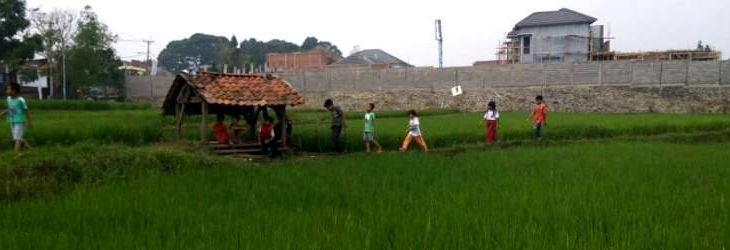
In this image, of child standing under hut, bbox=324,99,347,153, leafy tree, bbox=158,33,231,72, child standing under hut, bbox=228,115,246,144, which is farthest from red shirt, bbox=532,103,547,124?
leafy tree, bbox=158,33,231,72

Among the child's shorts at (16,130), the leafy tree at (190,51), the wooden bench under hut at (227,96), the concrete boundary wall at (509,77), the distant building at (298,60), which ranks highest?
the leafy tree at (190,51)

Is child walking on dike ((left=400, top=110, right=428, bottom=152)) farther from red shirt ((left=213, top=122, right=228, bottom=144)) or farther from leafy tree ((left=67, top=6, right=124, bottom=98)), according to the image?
leafy tree ((left=67, top=6, right=124, bottom=98))

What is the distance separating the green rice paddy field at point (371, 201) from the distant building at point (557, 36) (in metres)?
32.9

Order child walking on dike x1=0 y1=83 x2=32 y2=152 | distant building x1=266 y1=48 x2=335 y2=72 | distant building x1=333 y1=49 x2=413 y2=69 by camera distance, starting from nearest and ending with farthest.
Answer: child walking on dike x1=0 y1=83 x2=32 y2=152, distant building x1=333 y1=49 x2=413 y2=69, distant building x1=266 y1=48 x2=335 y2=72

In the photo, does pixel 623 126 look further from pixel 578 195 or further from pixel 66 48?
pixel 66 48

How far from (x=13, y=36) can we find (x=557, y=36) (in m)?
33.0

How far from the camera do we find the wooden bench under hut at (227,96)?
13.5 metres

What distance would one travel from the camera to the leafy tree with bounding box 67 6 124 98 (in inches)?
1538

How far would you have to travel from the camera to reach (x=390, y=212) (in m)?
5.36

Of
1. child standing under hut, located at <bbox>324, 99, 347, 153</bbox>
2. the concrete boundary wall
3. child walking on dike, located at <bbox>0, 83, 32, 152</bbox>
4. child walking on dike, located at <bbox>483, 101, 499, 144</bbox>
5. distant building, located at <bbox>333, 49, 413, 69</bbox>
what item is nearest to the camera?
child walking on dike, located at <bbox>0, 83, 32, 152</bbox>

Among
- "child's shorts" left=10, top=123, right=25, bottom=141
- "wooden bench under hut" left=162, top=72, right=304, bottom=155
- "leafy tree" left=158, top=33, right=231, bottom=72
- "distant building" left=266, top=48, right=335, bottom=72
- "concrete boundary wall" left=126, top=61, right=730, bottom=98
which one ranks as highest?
"leafy tree" left=158, top=33, right=231, bottom=72

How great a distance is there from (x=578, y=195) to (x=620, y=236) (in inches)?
72.7

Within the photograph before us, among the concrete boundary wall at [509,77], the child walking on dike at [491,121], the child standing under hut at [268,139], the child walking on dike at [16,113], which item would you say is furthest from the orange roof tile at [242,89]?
the concrete boundary wall at [509,77]

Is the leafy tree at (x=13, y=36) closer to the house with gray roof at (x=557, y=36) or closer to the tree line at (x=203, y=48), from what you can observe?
the house with gray roof at (x=557, y=36)
